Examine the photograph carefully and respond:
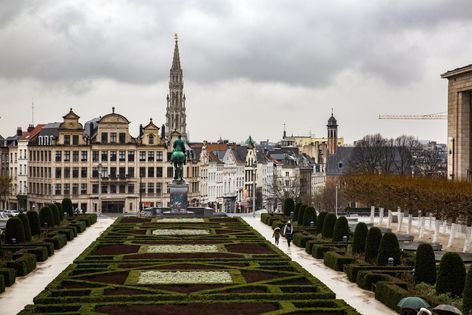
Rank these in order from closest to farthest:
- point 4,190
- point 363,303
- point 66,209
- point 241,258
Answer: point 363,303, point 241,258, point 66,209, point 4,190

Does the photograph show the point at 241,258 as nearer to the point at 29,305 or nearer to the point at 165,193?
the point at 29,305

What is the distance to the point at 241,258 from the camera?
4009cm

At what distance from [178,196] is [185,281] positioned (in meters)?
40.8

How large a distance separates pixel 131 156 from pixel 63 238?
2273 inches

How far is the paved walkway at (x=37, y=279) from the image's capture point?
1169 inches

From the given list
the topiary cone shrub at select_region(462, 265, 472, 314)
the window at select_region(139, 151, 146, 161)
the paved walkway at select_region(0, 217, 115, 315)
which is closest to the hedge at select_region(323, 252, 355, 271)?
the paved walkway at select_region(0, 217, 115, 315)

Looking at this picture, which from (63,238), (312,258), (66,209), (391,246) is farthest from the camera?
(66,209)

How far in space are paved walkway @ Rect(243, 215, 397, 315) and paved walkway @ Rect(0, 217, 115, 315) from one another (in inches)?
422

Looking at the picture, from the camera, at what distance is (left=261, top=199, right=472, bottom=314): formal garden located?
2845 cm

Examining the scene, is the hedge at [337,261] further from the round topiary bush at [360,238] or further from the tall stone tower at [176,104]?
the tall stone tower at [176,104]

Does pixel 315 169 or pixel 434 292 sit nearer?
pixel 434 292

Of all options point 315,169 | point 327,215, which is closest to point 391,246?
point 327,215

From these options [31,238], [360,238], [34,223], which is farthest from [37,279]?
[34,223]

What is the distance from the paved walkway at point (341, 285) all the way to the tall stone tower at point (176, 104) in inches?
3580
